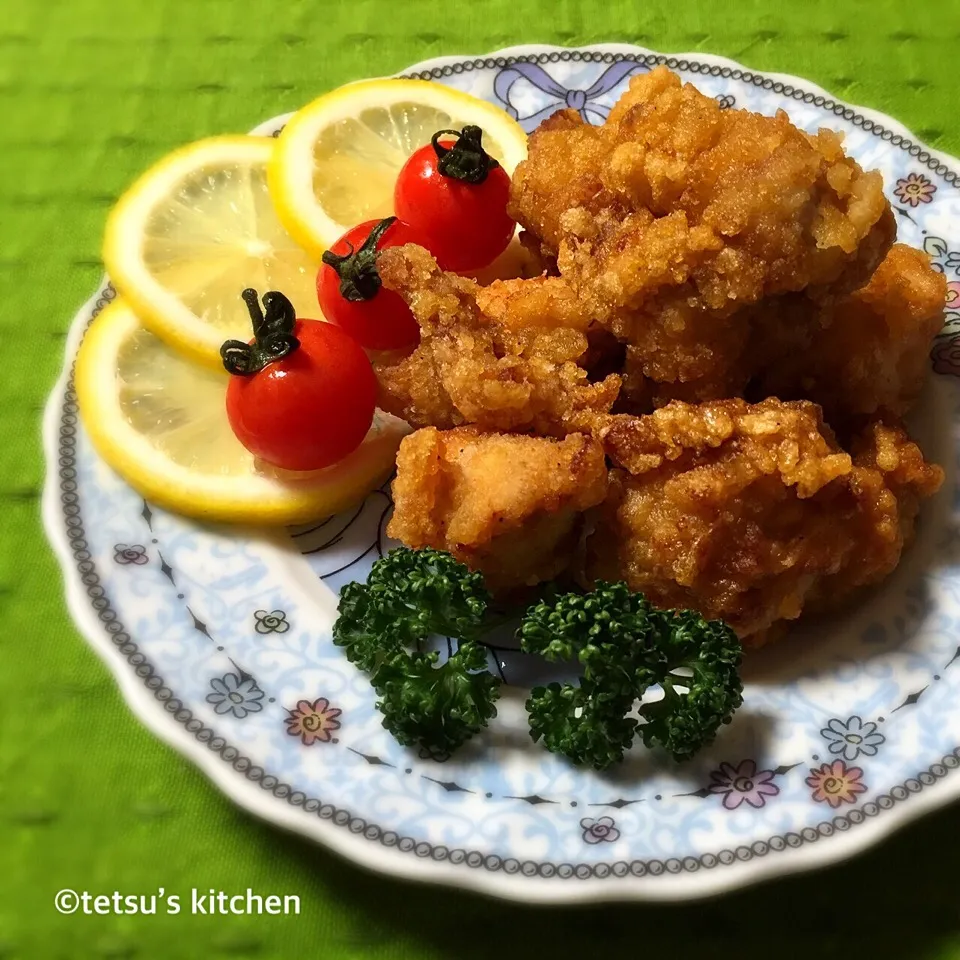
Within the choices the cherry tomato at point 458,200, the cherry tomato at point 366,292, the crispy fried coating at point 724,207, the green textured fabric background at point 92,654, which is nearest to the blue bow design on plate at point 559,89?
the cherry tomato at point 458,200

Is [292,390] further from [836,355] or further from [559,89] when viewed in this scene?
[559,89]

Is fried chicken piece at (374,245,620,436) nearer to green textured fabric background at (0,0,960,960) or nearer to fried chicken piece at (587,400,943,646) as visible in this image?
fried chicken piece at (587,400,943,646)

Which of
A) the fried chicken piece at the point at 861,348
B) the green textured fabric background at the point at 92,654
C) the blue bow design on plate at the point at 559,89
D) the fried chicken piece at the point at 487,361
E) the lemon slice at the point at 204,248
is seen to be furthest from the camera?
the blue bow design on plate at the point at 559,89

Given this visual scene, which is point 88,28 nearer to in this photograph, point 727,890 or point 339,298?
point 339,298

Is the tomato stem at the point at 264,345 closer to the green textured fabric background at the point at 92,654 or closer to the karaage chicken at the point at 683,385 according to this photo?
the karaage chicken at the point at 683,385

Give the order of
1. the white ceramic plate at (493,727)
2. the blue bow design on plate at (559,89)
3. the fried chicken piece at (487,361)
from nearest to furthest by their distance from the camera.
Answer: the white ceramic plate at (493,727) → the fried chicken piece at (487,361) → the blue bow design on plate at (559,89)

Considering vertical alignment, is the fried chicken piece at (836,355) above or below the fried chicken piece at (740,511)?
above

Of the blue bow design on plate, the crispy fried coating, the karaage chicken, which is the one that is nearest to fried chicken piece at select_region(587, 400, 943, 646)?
the karaage chicken
